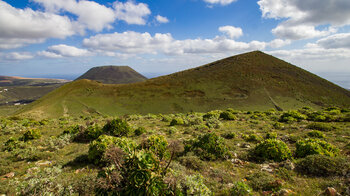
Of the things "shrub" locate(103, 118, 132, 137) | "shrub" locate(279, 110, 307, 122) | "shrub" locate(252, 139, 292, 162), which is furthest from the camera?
"shrub" locate(279, 110, 307, 122)

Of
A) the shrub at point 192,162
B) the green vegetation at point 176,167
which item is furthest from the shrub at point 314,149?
the shrub at point 192,162

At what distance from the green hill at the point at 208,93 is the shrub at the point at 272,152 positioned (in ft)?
131

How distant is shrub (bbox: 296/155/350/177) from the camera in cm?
620

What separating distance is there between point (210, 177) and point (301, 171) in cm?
404

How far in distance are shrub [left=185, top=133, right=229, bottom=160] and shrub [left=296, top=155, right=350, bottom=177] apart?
3.32 metres

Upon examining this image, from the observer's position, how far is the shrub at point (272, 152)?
7.90 meters

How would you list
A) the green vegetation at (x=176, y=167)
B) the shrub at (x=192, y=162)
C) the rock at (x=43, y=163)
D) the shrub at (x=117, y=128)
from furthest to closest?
1. the shrub at (x=117, y=128)
2. the rock at (x=43, y=163)
3. the shrub at (x=192, y=162)
4. the green vegetation at (x=176, y=167)

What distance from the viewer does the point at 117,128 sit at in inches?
500

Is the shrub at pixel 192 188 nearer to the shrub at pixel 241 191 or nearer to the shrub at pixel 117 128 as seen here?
the shrub at pixel 241 191

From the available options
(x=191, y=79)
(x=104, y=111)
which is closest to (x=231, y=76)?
(x=191, y=79)

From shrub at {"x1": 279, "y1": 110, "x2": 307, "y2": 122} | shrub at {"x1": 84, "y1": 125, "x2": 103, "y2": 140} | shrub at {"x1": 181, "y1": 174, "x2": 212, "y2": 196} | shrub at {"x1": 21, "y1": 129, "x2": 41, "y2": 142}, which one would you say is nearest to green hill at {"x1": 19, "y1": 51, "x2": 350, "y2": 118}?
shrub at {"x1": 279, "y1": 110, "x2": 307, "y2": 122}

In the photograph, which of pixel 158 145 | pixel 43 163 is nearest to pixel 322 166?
pixel 158 145

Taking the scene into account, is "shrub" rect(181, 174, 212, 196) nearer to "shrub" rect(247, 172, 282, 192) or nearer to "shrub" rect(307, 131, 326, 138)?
"shrub" rect(247, 172, 282, 192)

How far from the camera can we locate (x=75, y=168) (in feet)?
24.7
